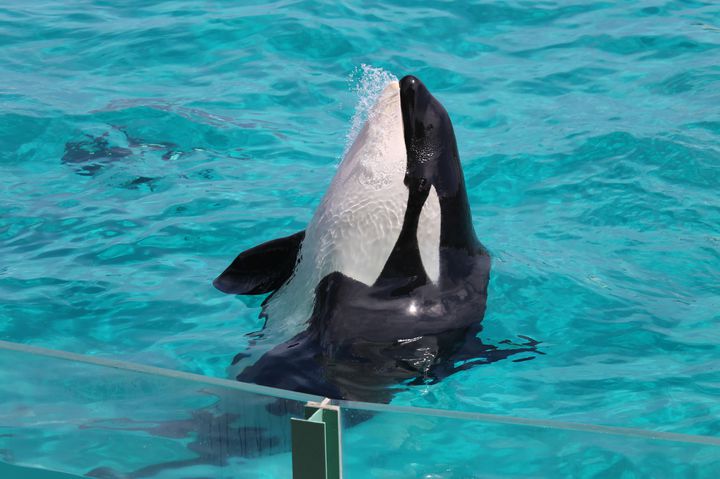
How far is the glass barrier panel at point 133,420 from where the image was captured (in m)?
2.63

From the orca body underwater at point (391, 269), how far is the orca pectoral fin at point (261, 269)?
14cm

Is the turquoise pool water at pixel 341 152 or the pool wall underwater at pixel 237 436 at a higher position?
the pool wall underwater at pixel 237 436

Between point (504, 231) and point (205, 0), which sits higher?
point (205, 0)

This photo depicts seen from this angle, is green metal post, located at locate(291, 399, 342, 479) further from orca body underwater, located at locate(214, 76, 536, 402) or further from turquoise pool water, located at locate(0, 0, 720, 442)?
turquoise pool water, located at locate(0, 0, 720, 442)

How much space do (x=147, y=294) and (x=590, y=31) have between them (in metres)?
6.24

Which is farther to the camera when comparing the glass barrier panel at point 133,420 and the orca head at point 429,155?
the orca head at point 429,155

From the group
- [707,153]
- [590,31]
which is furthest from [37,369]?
[590,31]

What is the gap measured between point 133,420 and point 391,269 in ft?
5.87

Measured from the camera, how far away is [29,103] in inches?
328

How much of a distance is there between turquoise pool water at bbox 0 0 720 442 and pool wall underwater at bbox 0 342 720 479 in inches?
61.1

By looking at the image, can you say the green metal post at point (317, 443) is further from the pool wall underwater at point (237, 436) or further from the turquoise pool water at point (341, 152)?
the turquoise pool water at point (341, 152)

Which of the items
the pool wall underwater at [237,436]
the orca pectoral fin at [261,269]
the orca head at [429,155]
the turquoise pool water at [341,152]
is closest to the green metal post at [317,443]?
the pool wall underwater at [237,436]

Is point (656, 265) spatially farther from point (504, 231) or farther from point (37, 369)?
point (37, 369)

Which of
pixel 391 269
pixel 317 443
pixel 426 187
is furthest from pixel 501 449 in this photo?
pixel 426 187
